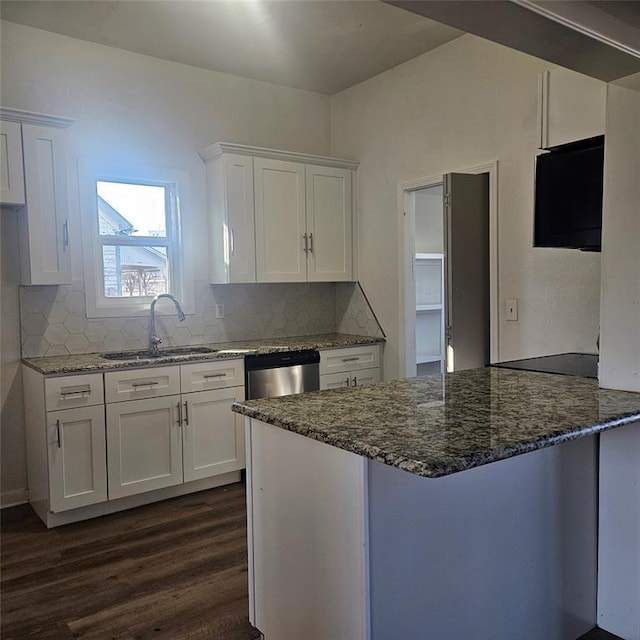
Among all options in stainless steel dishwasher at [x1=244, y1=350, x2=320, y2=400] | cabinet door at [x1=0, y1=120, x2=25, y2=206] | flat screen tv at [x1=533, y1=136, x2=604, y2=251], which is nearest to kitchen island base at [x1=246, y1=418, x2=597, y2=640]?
flat screen tv at [x1=533, y1=136, x2=604, y2=251]

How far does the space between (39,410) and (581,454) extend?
2.62 m

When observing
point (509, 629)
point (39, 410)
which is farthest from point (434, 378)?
point (39, 410)

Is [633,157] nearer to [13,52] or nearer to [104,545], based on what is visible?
[104,545]

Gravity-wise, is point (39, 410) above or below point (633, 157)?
below

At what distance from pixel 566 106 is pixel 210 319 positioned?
261 cm

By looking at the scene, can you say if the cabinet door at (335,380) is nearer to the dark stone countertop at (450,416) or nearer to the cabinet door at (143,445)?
the cabinet door at (143,445)

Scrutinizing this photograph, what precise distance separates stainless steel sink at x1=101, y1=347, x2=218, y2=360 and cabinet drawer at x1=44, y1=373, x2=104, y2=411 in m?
0.37

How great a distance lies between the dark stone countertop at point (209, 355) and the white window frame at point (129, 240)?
1.14 ft

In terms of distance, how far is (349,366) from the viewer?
4.06 m

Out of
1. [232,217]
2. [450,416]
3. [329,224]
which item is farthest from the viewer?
[329,224]

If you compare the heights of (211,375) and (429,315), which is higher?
(429,315)

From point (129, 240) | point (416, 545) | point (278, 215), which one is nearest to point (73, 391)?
point (129, 240)

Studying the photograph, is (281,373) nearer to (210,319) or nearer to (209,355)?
(209,355)

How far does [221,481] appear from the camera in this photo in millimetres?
3645
